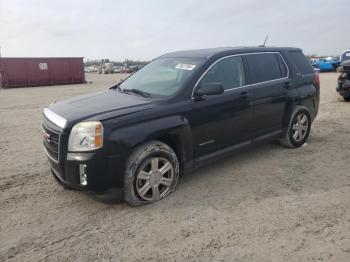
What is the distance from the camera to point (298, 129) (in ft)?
19.2

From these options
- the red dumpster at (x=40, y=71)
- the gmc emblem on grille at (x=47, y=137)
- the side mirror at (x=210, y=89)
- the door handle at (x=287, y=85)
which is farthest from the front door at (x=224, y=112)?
the red dumpster at (x=40, y=71)

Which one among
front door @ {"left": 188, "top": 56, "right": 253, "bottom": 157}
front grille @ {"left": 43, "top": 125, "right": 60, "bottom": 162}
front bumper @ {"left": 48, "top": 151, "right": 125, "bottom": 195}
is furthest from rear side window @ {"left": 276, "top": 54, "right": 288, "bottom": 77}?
front grille @ {"left": 43, "top": 125, "right": 60, "bottom": 162}

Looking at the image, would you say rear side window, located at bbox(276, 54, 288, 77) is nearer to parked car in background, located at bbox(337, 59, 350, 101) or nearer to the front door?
the front door

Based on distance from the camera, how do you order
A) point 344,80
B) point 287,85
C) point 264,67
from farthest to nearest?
1. point 344,80
2. point 287,85
3. point 264,67

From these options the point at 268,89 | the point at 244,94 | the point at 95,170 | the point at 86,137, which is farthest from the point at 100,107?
the point at 268,89

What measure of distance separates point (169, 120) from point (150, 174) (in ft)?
2.19

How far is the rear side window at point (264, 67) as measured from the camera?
4.97m

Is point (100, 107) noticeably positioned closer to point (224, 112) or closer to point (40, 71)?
point (224, 112)

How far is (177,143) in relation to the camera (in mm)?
4051

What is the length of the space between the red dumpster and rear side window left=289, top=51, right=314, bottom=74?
2508cm

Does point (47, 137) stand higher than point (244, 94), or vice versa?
point (244, 94)

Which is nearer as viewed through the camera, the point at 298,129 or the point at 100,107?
the point at 100,107

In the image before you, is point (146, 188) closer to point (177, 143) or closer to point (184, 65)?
point (177, 143)

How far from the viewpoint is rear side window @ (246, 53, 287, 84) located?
4971 mm
